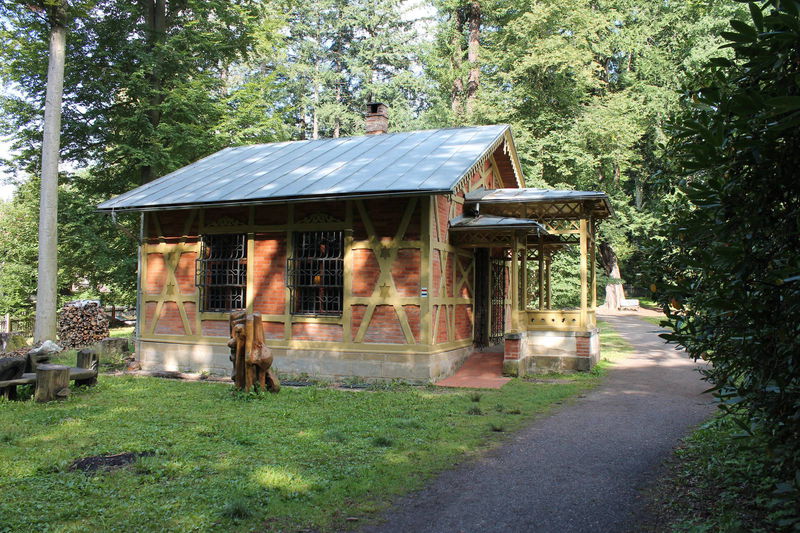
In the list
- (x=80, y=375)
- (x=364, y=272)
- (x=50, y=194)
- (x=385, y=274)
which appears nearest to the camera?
(x=80, y=375)

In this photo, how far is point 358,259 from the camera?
12805mm

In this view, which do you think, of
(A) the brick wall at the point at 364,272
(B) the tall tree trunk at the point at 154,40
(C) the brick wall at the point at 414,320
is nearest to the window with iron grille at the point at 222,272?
(A) the brick wall at the point at 364,272

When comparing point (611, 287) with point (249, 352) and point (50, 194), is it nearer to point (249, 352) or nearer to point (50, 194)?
point (50, 194)

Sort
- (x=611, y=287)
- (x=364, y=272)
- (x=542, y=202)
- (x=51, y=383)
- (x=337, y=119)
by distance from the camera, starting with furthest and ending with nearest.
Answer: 1. (x=337, y=119)
2. (x=611, y=287)
3. (x=542, y=202)
4. (x=364, y=272)
5. (x=51, y=383)

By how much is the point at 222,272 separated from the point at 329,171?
3.35 m

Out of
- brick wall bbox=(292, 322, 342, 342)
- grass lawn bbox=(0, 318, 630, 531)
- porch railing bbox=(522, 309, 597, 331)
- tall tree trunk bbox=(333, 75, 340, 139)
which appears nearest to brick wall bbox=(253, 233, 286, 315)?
brick wall bbox=(292, 322, 342, 342)

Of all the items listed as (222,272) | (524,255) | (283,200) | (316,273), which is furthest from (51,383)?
(524,255)

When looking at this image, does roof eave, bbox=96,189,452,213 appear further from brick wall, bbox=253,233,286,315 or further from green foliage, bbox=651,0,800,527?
green foliage, bbox=651,0,800,527

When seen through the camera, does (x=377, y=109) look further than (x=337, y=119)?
No

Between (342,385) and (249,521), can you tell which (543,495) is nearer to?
(249,521)

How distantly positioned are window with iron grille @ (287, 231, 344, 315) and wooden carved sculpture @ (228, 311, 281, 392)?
2657 millimetres

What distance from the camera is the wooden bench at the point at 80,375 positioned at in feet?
32.6

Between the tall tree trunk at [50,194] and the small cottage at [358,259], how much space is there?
106 inches

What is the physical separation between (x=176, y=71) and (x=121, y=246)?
20.7 ft
